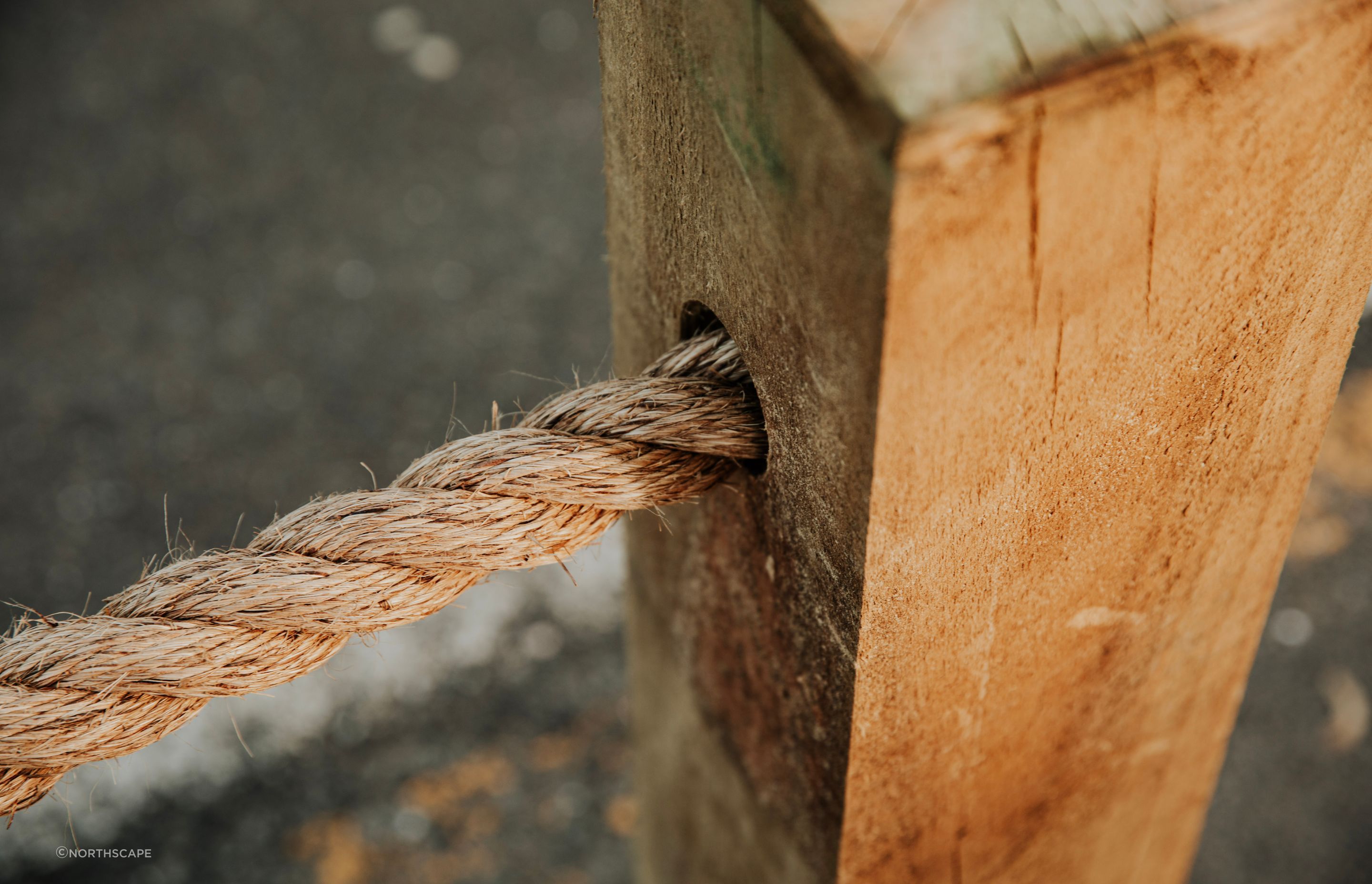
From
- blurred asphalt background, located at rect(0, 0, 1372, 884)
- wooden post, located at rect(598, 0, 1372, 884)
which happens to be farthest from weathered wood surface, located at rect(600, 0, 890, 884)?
blurred asphalt background, located at rect(0, 0, 1372, 884)

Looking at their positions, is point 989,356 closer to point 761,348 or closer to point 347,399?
point 761,348

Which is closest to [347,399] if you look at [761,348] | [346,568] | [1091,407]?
[346,568]

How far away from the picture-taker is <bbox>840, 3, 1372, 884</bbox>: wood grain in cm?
60

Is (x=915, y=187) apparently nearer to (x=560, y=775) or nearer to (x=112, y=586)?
(x=560, y=775)

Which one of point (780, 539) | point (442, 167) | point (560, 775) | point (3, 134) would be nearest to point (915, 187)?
point (780, 539)

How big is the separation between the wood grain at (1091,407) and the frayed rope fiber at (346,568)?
0.72 ft

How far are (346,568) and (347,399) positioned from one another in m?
2.55

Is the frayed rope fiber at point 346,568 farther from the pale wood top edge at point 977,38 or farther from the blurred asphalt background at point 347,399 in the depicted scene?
the blurred asphalt background at point 347,399

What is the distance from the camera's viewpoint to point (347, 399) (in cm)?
328

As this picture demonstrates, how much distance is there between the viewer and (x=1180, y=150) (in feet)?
2.04

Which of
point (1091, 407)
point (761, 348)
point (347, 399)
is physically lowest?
point (1091, 407)

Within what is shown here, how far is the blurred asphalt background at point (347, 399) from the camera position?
239cm

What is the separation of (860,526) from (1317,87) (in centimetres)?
39

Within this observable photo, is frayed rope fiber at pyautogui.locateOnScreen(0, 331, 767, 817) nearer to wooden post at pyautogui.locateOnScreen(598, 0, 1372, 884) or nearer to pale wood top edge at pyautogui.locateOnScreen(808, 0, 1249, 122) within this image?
wooden post at pyautogui.locateOnScreen(598, 0, 1372, 884)
